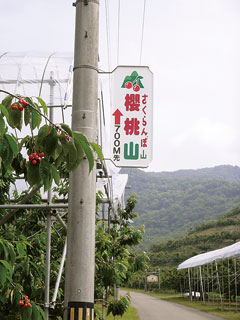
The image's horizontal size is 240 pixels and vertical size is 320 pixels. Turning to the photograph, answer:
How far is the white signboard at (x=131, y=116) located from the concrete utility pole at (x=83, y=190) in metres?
1.70

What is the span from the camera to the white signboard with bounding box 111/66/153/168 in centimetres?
524

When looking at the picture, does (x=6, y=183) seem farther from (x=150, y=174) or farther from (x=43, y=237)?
(x=150, y=174)

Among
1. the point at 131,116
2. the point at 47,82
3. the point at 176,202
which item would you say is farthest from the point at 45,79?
the point at 176,202

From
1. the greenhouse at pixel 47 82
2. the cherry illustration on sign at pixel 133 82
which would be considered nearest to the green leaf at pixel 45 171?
the cherry illustration on sign at pixel 133 82

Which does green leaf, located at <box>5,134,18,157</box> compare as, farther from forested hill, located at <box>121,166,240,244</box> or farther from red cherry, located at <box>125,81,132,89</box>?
forested hill, located at <box>121,166,240,244</box>

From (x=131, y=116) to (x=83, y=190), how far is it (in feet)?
8.41

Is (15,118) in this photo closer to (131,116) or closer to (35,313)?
(35,313)

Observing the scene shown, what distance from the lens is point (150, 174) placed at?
132m

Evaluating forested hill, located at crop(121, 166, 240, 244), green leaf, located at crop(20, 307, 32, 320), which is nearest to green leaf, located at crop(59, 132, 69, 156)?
green leaf, located at crop(20, 307, 32, 320)

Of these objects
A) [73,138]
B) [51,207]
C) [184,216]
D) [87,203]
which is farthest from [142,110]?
[184,216]

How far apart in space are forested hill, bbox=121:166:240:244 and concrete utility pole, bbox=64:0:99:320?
8505 cm

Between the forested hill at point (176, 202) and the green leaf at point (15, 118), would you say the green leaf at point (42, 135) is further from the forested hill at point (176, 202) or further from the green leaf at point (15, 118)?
the forested hill at point (176, 202)

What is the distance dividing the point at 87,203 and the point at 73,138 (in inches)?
24.4

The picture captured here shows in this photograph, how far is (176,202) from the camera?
4343 inches
